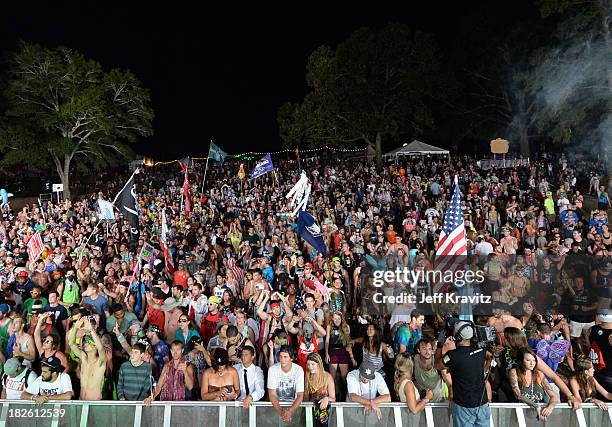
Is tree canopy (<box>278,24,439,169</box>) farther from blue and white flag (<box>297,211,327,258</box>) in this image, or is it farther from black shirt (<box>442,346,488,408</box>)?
black shirt (<box>442,346,488,408</box>)

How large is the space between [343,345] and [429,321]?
2026mm

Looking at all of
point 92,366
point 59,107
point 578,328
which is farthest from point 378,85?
point 92,366

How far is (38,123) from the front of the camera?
1158 inches

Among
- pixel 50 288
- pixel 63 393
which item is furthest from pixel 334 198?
pixel 63 393

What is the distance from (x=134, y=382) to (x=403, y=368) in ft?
9.62

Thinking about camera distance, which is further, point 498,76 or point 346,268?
point 498,76

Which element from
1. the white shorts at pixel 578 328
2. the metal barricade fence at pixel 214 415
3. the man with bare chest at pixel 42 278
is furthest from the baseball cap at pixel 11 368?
the white shorts at pixel 578 328

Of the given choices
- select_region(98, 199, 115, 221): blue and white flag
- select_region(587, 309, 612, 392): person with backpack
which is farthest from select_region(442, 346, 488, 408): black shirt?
select_region(98, 199, 115, 221): blue and white flag

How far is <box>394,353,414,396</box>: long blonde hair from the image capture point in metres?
5.61

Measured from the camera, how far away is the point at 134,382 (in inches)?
234

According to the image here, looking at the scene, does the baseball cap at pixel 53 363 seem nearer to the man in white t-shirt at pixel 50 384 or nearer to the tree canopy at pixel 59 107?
the man in white t-shirt at pixel 50 384

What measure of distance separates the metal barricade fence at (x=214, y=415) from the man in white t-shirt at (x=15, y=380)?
0.48 meters

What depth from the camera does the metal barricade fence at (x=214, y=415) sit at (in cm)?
527

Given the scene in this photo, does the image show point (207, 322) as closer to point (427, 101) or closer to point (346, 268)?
point (346, 268)
